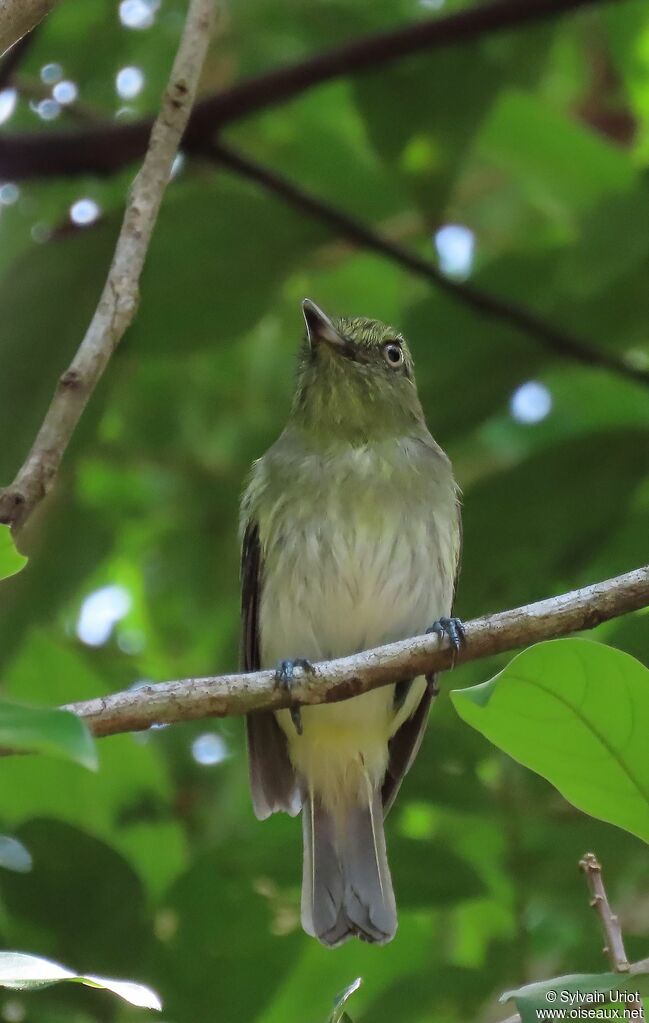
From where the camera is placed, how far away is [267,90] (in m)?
4.08

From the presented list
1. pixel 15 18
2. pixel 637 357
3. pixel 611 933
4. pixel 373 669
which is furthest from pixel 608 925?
pixel 637 357

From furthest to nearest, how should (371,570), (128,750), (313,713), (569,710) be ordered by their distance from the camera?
(313,713), (371,570), (128,750), (569,710)

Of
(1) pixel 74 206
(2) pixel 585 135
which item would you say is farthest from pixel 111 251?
(2) pixel 585 135

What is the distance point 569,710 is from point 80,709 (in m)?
0.77

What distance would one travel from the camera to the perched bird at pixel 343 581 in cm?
404

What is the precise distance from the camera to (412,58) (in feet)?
13.6

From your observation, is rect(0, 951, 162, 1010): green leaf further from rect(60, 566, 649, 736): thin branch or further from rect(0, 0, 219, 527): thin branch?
rect(0, 0, 219, 527): thin branch

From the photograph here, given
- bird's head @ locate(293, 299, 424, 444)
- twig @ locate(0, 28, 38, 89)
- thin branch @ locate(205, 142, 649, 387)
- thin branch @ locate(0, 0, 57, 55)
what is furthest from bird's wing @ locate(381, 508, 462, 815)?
thin branch @ locate(0, 0, 57, 55)

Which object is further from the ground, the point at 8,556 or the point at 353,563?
the point at 8,556

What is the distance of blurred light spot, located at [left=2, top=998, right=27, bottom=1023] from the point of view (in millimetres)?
2947

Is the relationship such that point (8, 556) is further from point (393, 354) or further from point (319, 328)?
point (393, 354)

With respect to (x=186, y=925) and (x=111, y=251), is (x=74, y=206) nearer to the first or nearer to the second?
(x=111, y=251)

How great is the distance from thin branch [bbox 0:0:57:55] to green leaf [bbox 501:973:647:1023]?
5.07ft

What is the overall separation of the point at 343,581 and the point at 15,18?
2196 millimetres
